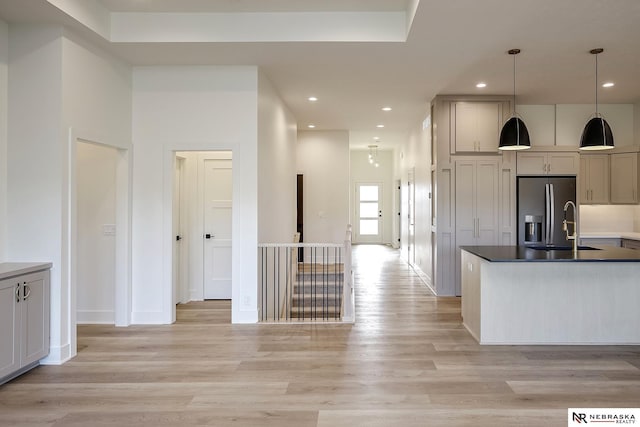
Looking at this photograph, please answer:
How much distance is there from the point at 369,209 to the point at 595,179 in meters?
8.27

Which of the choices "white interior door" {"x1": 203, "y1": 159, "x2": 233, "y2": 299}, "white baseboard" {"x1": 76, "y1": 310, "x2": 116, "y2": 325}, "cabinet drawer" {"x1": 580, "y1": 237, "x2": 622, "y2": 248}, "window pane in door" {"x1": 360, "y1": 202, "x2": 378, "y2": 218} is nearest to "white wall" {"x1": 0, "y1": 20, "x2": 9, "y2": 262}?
"white baseboard" {"x1": 76, "y1": 310, "x2": 116, "y2": 325}

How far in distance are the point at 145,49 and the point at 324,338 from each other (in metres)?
3.56

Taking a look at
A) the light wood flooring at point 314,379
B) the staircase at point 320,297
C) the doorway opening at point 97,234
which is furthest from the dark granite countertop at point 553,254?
the doorway opening at point 97,234

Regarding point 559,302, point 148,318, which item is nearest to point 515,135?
point 559,302

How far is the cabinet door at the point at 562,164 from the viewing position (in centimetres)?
637

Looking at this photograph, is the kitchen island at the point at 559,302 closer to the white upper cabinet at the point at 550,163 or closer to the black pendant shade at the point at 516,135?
the black pendant shade at the point at 516,135

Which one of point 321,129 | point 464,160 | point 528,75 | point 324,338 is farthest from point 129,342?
point 321,129

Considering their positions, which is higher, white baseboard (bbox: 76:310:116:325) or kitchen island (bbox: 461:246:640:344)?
kitchen island (bbox: 461:246:640:344)

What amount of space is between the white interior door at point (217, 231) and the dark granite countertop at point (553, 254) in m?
3.40

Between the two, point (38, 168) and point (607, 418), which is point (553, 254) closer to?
point (607, 418)

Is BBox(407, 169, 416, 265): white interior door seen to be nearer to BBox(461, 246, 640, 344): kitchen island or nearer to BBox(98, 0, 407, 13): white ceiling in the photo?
BBox(461, 246, 640, 344): kitchen island

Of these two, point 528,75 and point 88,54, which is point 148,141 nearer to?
point 88,54

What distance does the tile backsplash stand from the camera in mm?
7125

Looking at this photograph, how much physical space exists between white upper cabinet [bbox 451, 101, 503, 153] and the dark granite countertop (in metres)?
2.22
